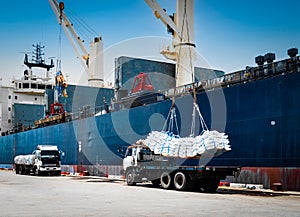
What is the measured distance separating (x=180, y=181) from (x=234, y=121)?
16.4 feet

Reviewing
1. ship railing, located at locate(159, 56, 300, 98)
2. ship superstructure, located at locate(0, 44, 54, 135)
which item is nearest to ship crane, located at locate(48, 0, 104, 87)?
ship superstructure, located at locate(0, 44, 54, 135)

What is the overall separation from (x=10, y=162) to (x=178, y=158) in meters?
43.9

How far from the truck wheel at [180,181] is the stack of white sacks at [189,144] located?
0.99 metres

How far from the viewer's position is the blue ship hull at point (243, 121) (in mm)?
19188

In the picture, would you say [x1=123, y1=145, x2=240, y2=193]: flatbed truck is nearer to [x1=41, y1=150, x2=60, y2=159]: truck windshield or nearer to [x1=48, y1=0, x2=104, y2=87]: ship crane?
[x1=41, y1=150, x2=60, y2=159]: truck windshield

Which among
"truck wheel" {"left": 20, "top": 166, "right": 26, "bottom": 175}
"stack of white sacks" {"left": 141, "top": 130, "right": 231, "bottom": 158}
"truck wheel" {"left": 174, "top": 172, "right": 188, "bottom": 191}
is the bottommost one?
"truck wheel" {"left": 20, "top": 166, "right": 26, "bottom": 175}

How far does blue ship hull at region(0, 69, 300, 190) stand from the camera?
63.0 feet

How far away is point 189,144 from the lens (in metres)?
20.0

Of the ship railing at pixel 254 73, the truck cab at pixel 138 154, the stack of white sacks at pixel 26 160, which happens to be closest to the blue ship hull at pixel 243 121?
the ship railing at pixel 254 73

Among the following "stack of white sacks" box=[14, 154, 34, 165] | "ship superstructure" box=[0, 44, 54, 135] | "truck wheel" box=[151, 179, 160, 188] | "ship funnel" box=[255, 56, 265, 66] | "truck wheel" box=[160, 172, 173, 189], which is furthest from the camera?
"ship superstructure" box=[0, 44, 54, 135]

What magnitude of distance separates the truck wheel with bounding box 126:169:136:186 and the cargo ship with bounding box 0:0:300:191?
483cm

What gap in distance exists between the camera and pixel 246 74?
23.6 metres

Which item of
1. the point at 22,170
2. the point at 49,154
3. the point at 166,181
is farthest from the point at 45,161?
the point at 166,181

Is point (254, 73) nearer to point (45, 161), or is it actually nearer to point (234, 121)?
point (234, 121)
